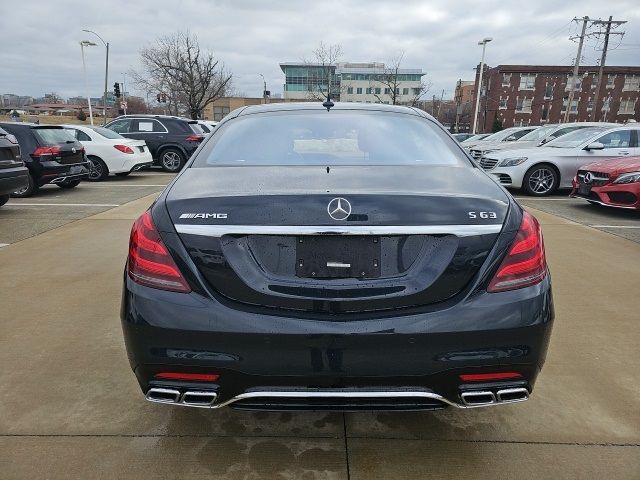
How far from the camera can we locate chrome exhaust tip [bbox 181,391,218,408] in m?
1.79

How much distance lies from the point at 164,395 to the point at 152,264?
52cm

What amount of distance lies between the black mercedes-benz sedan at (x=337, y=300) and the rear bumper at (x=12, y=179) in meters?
6.58

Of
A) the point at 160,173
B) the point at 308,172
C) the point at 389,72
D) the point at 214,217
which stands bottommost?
the point at 160,173

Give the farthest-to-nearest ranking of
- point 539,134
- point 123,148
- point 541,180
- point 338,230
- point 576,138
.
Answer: point 539,134, point 123,148, point 576,138, point 541,180, point 338,230

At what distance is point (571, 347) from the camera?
310cm

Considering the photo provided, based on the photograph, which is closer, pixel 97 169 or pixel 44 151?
pixel 44 151

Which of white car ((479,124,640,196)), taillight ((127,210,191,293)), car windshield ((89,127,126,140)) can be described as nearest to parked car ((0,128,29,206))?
car windshield ((89,127,126,140))

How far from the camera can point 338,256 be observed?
1.72 m

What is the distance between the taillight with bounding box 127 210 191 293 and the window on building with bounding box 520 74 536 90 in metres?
66.3

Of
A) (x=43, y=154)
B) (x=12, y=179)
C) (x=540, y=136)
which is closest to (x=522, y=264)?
(x=12, y=179)

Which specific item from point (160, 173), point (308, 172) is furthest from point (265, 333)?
point (160, 173)

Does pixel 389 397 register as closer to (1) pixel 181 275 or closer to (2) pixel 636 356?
(1) pixel 181 275

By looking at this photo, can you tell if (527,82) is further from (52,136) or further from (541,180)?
(52,136)

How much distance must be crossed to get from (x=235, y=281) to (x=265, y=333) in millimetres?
222
